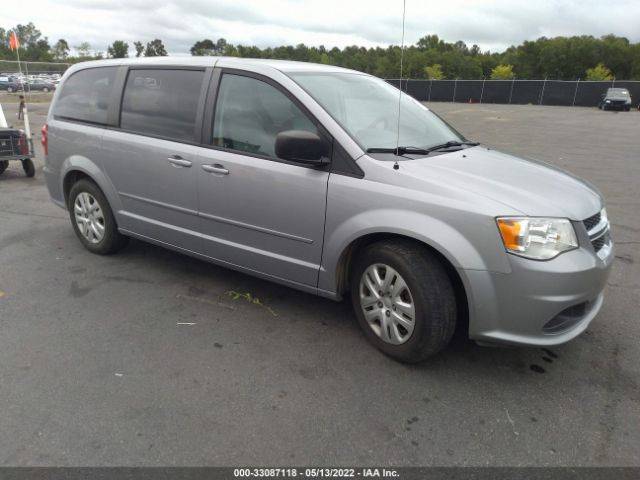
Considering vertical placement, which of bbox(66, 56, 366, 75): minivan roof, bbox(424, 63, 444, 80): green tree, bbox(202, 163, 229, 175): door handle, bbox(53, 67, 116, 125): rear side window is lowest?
bbox(202, 163, 229, 175): door handle

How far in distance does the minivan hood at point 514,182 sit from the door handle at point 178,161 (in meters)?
1.67

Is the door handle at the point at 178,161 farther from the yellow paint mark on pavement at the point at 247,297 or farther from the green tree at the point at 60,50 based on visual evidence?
the green tree at the point at 60,50

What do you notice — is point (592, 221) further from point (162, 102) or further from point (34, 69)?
point (34, 69)

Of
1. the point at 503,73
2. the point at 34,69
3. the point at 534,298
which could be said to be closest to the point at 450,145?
the point at 534,298

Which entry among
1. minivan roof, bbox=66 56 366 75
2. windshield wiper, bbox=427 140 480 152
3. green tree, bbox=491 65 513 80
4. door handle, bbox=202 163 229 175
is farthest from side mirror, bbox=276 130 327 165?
green tree, bbox=491 65 513 80

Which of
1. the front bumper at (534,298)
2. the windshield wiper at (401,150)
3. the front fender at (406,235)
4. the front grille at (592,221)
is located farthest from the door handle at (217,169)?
the front grille at (592,221)

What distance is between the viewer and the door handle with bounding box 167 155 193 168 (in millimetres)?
3780

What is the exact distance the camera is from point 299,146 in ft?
10.0

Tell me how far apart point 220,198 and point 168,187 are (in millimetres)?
586

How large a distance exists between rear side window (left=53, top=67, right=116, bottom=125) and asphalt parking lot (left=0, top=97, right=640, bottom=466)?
1.49m

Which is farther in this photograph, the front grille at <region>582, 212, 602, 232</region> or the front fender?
the front grille at <region>582, 212, 602, 232</region>

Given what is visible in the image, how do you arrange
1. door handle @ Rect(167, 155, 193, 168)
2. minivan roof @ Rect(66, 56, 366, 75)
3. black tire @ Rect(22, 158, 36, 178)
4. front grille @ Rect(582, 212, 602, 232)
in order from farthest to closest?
black tire @ Rect(22, 158, 36, 178) < door handle @ Rect(167, 155, 193, 168) < minivan roof @ Rect(66, 56, 366, 75) < front grille @ Rect(582, 212, 602, 232)

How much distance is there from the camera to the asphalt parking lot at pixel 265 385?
94.7 inches

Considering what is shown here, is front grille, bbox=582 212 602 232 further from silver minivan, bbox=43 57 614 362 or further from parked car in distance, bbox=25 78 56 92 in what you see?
parked car in distance, bbox=25 78 56 92
